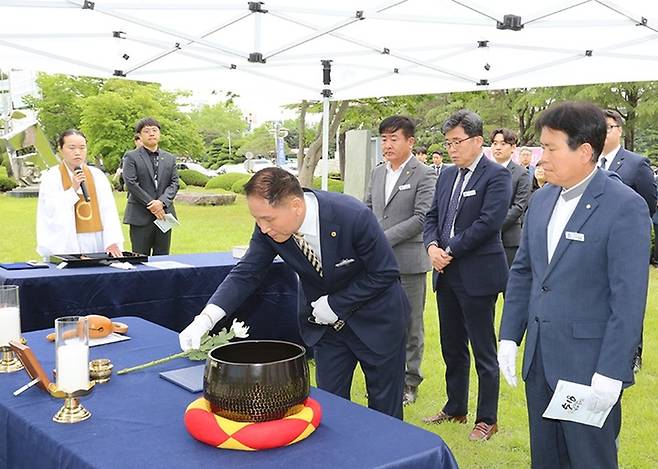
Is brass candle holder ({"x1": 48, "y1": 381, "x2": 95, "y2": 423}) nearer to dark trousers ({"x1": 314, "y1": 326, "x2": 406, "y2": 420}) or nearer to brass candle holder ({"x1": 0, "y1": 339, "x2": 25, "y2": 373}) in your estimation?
brass candle holder ({"x1": 0, "y1": 339, "x2": 25, "y2": 373})

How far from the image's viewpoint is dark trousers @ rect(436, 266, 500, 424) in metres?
3.28

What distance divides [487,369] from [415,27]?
13.3ft

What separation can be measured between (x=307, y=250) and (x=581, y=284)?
0.89m

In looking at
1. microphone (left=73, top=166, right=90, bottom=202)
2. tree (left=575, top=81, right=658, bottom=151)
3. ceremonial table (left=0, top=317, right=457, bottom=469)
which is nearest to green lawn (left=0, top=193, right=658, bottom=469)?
ceremonial table (left=0, top=317, right=457, bottom=469)

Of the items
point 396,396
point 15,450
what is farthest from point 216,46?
point 15,450

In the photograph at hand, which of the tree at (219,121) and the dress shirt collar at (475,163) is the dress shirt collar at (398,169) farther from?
the tree at (219,121)

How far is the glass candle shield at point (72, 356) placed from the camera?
1613mm

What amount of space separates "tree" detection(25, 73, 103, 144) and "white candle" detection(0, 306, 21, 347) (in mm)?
25292

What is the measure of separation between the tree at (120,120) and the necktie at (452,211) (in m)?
18.5

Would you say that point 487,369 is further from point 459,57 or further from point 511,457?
point 459,57

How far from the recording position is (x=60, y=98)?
2691 cm

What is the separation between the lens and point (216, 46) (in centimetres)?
648

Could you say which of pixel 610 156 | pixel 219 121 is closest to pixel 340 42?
pixel 610 156

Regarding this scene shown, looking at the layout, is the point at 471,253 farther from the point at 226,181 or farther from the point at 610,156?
the point at 226,181
